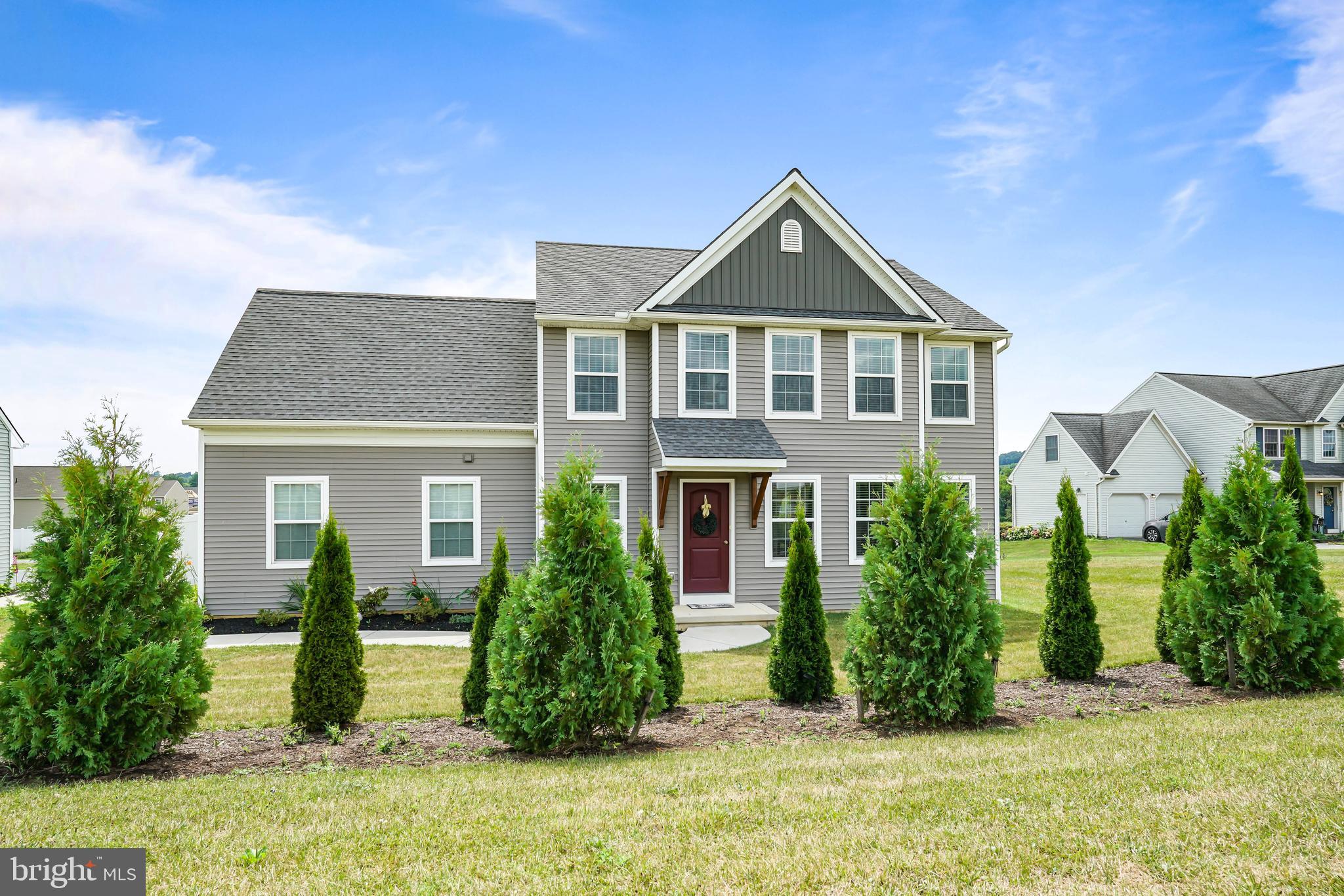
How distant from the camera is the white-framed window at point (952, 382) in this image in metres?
16.5

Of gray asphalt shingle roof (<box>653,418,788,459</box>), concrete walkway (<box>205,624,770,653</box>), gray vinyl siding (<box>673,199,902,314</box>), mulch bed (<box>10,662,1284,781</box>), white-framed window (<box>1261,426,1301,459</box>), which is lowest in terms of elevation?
concrete walkway (<box>205,624,770,653</box>)

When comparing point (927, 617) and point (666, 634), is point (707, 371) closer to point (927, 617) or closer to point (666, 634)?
point (666, 634)

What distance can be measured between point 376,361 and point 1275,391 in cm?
4636

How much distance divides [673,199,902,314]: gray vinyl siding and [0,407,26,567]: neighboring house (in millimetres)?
25201

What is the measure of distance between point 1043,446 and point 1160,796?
42.2 m

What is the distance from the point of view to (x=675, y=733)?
23.8 feet

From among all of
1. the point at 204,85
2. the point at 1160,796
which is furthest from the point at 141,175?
the point at 1160,796

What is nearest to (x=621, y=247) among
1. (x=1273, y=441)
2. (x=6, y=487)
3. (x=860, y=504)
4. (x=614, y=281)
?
(x=614, y=281)

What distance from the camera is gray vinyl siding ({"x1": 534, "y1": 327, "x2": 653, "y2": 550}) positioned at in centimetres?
1532

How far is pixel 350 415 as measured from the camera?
597 inches

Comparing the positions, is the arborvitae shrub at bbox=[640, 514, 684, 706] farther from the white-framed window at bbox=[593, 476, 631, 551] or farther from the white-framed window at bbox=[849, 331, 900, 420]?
the white-framed window at bbox=[849, 331, 900, 420]

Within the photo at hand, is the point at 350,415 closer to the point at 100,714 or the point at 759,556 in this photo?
the point at 759,556

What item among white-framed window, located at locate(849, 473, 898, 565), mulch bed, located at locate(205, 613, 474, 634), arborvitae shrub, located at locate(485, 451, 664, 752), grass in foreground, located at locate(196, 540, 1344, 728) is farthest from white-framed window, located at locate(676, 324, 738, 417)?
arborvitae shrub, located at locate(485, 451, 664, 752)

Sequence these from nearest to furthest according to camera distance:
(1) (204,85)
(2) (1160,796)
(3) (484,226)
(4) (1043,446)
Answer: (2) (1160,796) < (1) (204,85) < (3) (484,226) < (4) (1043,446)
